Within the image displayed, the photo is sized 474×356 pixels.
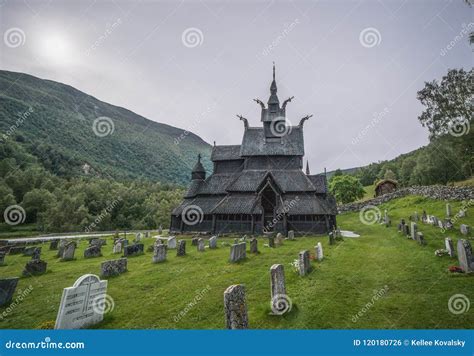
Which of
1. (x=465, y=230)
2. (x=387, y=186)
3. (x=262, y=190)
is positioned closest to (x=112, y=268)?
(x=262, y=190)

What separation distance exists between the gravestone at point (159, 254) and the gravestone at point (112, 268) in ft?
6.85

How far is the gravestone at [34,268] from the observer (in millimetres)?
12367

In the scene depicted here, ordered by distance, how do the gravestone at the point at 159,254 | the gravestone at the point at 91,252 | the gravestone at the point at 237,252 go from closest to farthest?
the gravestone at the point at 237,252
the gravestone at the point at 159,254
the gravestone at the point at 91,252

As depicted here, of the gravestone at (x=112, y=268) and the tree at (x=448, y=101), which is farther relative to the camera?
the tree at (x=448, y=101)

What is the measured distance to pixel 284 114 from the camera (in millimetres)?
33781

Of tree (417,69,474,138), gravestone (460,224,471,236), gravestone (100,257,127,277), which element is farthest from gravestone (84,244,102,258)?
tree (417,69,474,138)

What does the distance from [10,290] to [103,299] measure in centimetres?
447

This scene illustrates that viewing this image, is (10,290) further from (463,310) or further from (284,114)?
(284,114)

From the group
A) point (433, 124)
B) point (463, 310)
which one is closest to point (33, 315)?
point (463, 310)

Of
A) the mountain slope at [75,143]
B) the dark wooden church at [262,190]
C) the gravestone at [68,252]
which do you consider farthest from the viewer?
the mountain slope at [75,143]

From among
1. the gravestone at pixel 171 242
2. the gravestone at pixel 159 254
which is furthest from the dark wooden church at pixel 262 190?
the gravestone at pixel 159 254

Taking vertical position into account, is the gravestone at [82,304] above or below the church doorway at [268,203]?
below

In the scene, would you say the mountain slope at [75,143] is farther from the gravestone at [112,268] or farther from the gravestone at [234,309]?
the gravestone at [234,309]

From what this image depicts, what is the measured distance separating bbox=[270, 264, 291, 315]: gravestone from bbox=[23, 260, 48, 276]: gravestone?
1259cm
